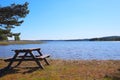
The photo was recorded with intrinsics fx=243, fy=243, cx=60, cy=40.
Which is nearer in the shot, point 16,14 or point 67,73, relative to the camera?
point 67,73

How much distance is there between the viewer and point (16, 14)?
18078 mm

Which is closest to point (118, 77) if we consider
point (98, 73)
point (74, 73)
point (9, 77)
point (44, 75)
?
point (98, 73)

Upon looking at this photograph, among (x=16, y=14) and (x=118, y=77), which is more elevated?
(x=16, y=14)

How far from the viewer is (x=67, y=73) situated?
12.8 meters

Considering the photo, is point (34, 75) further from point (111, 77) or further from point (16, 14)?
point (16, 14)

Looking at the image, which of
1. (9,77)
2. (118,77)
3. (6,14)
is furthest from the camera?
(6,14)

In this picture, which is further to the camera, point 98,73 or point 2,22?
point 2,22

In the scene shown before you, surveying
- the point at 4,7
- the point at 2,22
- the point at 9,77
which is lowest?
the point at 9,77

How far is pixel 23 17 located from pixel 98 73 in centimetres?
826

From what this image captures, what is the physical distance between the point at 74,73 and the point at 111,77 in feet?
7.14

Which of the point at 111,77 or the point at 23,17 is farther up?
the point at 23,17

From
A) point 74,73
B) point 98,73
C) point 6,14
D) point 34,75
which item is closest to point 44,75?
point 34,75

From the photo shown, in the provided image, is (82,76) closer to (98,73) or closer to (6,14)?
(98,73)

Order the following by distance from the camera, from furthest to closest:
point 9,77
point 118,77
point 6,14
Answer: point 6,14 → point 9,77 → point 118,77
